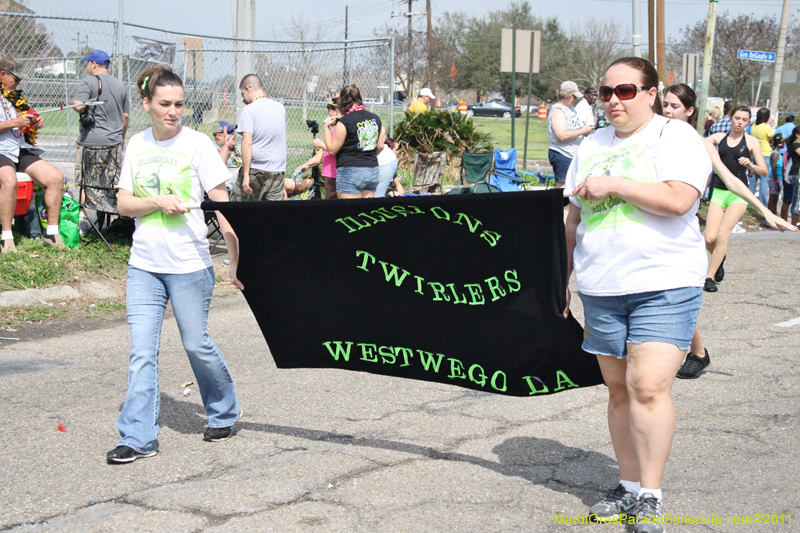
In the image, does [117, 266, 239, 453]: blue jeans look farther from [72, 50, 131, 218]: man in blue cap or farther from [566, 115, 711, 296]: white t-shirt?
[72, 50, 131, 218]: man in blue cap

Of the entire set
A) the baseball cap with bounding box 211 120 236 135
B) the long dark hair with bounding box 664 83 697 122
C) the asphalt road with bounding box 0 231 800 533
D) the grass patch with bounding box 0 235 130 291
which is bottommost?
the asphalt road with bounding box 0 231 800 533

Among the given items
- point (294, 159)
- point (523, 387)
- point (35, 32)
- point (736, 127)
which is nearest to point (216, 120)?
point (294, 159)

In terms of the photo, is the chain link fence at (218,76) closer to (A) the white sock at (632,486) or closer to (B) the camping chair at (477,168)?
(B) the camping chair at (477,168)

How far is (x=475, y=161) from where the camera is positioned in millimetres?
13508

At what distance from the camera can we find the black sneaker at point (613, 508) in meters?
3.26

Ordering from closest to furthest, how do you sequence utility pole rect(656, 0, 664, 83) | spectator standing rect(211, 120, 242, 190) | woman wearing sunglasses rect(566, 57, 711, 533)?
woman wearing sunglasses rect(566, 57, 711, 533) < spectator standing rect(211, 120, 242, 190) < utility pole rect(656, 0, 664, 83)

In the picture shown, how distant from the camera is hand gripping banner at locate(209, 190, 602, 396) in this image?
347 cm

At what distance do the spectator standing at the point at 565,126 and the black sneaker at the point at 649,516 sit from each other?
702cm

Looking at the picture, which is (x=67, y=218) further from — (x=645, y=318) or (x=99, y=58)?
(x=645, y=318)

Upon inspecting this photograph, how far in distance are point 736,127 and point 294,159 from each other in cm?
700

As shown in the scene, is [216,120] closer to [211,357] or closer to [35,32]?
[35,32]

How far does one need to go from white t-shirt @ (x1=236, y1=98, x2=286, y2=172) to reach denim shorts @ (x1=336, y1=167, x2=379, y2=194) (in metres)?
0.79

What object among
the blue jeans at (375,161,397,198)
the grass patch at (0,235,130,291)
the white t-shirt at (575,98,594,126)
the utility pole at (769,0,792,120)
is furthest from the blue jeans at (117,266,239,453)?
the utility pole at (769,0,792,120)

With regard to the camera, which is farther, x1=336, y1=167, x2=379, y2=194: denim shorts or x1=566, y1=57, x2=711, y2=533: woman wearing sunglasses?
x1=336, y1=167, x2=379, y2=194: denim shorts
